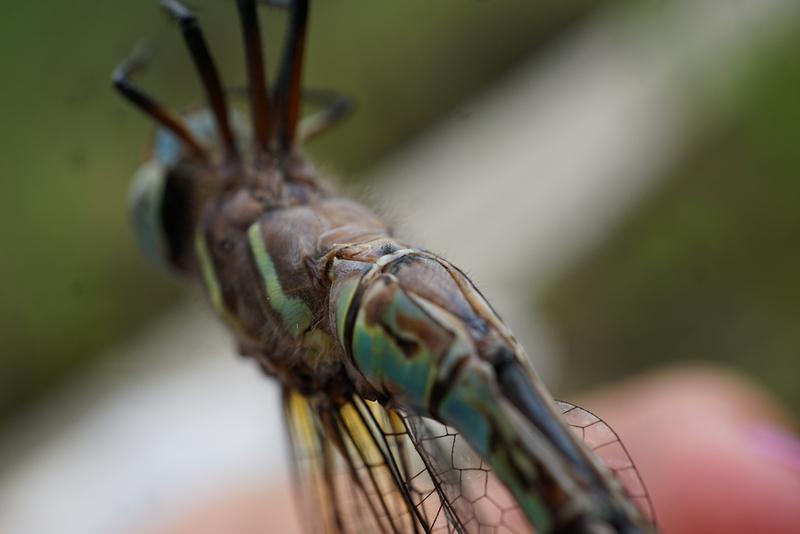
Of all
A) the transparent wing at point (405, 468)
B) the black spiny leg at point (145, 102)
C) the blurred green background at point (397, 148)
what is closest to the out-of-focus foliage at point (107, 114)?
the blurred green background at point (397, 148)

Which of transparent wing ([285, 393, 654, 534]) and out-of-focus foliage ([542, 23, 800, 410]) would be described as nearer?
transparent wing ([285, 393, 654, 534])

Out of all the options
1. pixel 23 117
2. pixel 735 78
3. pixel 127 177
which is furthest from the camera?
pixel 735 78

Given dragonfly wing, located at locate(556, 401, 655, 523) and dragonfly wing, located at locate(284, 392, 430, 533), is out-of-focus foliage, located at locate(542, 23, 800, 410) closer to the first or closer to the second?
dragonfly wing, located at locate(284, 392, 430, 533)

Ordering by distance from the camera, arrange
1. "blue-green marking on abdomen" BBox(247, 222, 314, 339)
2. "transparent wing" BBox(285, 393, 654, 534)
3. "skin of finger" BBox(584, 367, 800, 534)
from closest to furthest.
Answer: "transparent wing" BBox(285, 393, 654, 534)
"blue-green marking on abdomen" BBox(247, 222, 314, 339)
"skin of finger" BBox(584, 367, 800, 534)

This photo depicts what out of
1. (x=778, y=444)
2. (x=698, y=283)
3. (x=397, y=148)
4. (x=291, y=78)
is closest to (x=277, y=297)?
(x=291, y=78)

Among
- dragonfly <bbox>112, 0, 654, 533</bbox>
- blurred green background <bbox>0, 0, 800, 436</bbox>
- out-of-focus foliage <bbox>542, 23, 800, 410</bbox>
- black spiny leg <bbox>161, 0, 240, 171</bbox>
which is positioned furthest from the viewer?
out-of-focus foliage <bbox>542, 23, 800, 410</bbox>

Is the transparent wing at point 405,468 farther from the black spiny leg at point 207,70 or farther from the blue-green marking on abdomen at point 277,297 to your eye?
the black spiny leg at point 207,70

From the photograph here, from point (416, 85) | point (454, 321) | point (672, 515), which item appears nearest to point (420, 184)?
point (416, 85)

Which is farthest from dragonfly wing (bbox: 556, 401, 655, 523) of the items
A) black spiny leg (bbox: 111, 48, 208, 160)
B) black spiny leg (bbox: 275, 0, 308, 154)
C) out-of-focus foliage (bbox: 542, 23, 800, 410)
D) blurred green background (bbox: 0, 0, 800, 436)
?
out-of-focus foliage (bbox: 542, 23, 800, 410)

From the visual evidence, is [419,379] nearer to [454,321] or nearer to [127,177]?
[454,321]
